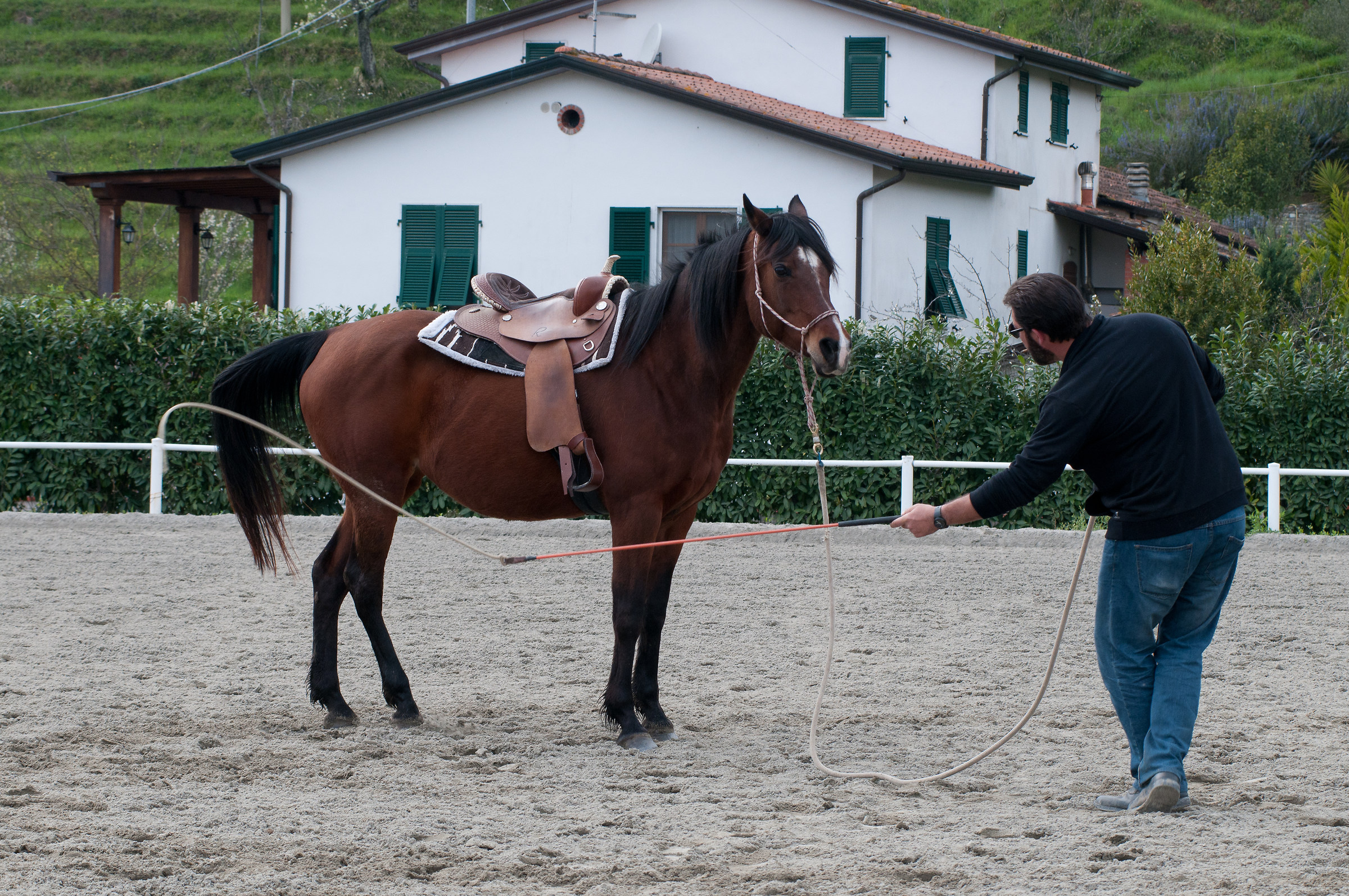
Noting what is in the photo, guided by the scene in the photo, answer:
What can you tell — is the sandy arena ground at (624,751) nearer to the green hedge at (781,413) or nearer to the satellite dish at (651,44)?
the green hedge at (781,413)

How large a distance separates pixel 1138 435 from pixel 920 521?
2.27ft

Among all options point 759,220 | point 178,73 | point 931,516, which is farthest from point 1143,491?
point 178,73

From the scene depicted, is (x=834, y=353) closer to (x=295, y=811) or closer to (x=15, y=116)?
(x=295, y=811)

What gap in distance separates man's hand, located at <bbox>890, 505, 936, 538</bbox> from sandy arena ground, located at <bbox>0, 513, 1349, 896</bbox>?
2.87 feet

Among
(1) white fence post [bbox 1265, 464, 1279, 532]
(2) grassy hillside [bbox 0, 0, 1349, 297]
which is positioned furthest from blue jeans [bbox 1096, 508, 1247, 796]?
(2) grassy hillside [bbox 0, 0, 1349, 297]

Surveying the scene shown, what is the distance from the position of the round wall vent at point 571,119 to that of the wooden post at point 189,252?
5.97 metres

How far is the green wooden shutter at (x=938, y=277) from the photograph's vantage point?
1652cm

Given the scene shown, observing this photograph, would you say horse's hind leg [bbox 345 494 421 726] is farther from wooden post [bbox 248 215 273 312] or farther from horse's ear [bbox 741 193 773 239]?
wooden post [bbox 248 215 273 312]

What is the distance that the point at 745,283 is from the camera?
461cm

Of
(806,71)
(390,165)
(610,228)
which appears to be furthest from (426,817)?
(806,71)

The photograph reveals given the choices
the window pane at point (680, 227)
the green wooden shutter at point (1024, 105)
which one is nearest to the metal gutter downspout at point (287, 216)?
the window pane at point (680, 227)

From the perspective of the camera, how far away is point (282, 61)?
46.1 meters

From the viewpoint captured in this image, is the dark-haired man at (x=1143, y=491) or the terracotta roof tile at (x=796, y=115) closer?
the dark-haired man at (x=1143, y=491)

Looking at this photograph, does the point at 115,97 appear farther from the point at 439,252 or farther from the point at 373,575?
the point at 373,575
